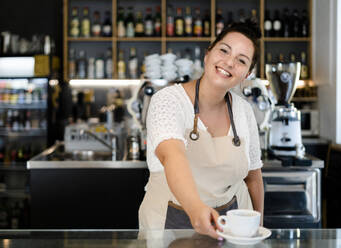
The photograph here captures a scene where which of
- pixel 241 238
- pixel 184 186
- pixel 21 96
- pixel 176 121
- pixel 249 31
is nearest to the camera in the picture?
pixel 241 238

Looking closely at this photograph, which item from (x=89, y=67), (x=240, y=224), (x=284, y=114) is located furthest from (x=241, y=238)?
(x=89, y=67)

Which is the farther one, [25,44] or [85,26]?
[85,26]

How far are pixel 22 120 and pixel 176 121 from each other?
394 cm

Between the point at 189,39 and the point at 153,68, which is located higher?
the point at 189,39

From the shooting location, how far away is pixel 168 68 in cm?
334

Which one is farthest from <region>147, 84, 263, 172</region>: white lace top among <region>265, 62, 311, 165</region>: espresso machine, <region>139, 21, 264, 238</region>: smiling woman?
<region>265, 62, 311, 165</region>: espresso machine

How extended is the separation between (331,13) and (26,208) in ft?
11.6

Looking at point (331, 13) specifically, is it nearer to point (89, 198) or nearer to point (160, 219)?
point (89, 198)

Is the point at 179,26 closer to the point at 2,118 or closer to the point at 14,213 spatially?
the point at 2,118

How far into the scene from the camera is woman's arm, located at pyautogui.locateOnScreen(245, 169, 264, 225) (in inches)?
71.4

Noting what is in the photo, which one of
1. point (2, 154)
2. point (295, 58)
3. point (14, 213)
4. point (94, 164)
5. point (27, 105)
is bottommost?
point (14, 213)

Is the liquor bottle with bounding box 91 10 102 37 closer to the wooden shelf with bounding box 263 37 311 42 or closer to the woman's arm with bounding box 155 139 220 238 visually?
the wooden shelf with bounding box 263 37 311 42

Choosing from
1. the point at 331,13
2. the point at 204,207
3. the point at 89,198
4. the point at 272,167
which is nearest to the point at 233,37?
the point at 204,207

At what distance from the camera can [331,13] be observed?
4438 millimetres
